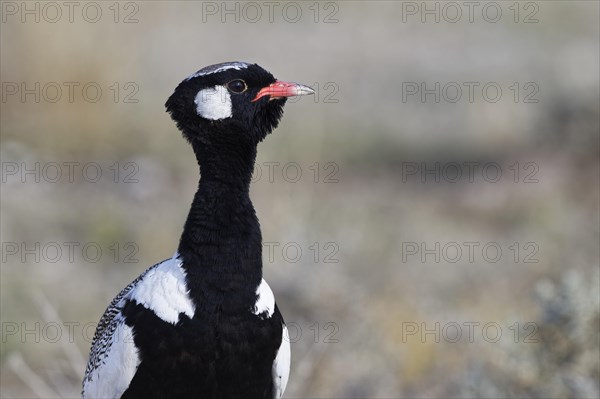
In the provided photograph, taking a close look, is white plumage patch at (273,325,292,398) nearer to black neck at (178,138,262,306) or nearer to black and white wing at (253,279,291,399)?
black and white wing at (253,279,291,399)

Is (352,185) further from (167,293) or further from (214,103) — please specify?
(167,293)

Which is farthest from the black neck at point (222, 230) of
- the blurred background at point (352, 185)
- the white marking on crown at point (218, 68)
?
the blurred background at point (352, 185)

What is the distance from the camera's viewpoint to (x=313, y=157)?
996 centimetres

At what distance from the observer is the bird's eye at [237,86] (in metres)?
3.76

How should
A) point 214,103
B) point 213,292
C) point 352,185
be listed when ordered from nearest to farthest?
point 213,292
point 214,103
point 352,185

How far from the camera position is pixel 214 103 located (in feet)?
12.3

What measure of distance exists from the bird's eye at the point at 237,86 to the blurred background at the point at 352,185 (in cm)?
164

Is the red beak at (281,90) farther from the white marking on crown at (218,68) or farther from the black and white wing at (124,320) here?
the black and white wing at (124,320)

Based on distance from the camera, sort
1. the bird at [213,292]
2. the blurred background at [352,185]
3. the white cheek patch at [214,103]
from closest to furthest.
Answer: the bird at [213,292]
the white cheek patch at [214,103]
the blurred background at [352,185]

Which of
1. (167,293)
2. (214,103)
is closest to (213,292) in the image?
(167,293)

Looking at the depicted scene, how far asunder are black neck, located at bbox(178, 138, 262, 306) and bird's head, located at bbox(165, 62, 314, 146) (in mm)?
51

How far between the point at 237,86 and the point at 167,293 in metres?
0.71

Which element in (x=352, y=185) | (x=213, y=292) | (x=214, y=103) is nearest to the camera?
(x=213, y=292)

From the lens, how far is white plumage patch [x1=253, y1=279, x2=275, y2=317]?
368 centimetres
